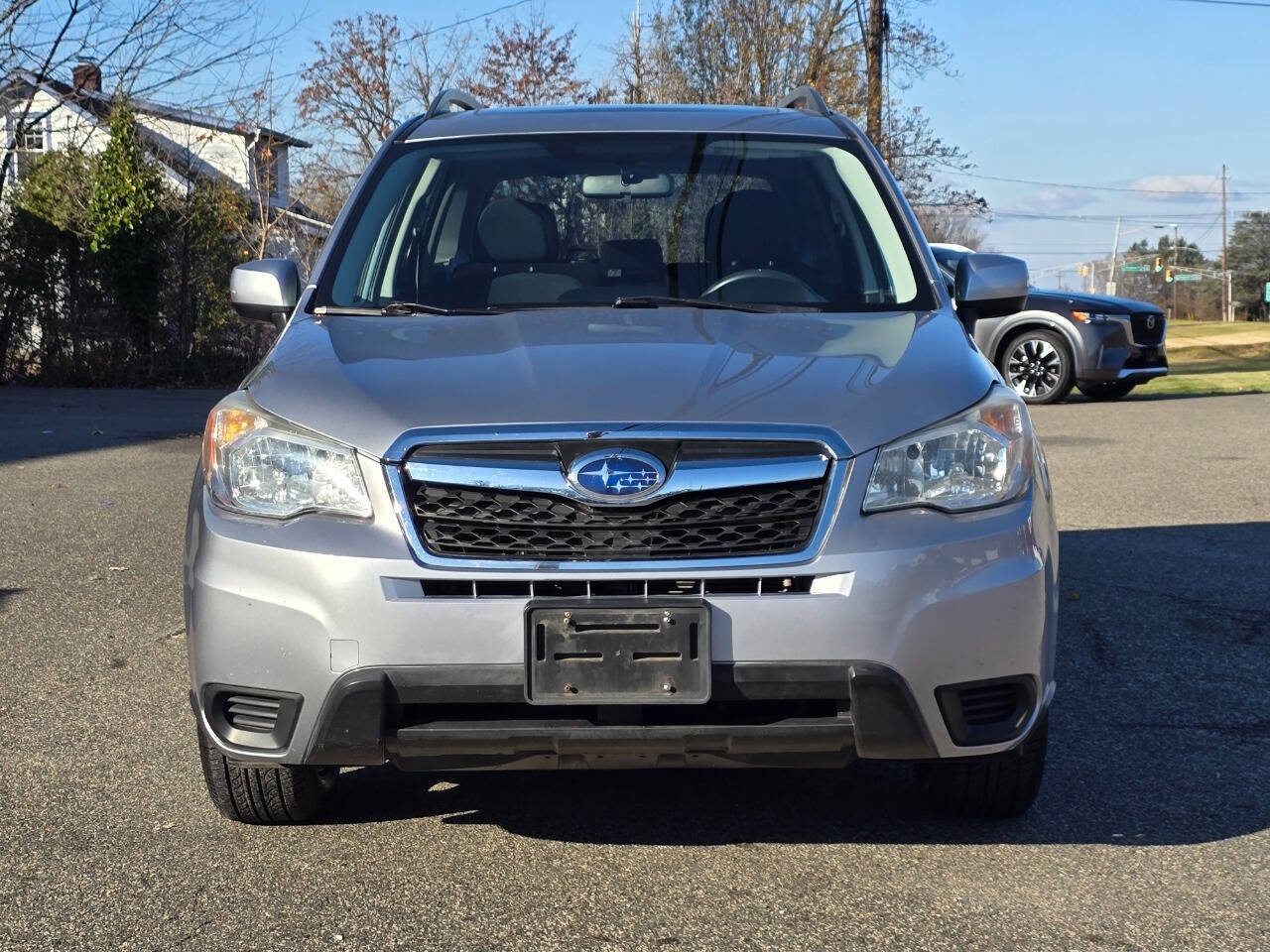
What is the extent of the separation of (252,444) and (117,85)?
19.8 m

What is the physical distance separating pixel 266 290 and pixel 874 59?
24498 mm

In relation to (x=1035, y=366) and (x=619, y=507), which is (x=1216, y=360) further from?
(x=619, y=507)

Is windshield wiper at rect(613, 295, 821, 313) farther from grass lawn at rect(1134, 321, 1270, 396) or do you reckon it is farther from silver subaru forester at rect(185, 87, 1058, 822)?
grass lawn at rect(1134, 321, 1270, 396)

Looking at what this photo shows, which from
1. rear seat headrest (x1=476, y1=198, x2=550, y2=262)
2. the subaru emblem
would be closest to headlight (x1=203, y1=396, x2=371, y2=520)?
the subaru emblem

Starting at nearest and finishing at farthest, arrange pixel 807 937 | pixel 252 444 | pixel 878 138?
pixel 807 937 → pixel 252 444 → pixel 878 138

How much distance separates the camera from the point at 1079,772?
423 cm

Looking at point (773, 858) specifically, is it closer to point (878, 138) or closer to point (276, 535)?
point (276, 535)

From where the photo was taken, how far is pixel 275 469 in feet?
11.1

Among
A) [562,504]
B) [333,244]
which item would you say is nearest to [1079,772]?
[562,504]

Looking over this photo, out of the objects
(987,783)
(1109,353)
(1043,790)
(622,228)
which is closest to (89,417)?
(1109,353)

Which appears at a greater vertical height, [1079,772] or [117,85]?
[117,85]

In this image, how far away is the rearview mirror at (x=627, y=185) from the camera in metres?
4.82

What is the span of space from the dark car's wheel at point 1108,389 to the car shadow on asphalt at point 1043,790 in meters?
11.8

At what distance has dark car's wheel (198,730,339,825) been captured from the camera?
366 cm
